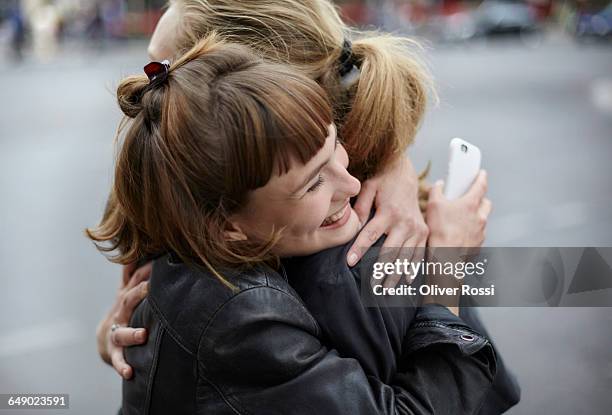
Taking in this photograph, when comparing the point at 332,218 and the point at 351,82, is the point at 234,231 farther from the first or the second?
the point at 351,82

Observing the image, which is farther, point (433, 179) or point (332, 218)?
point (433, 179)

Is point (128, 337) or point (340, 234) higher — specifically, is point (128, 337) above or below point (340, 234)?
below

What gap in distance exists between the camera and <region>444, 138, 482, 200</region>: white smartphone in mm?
1797

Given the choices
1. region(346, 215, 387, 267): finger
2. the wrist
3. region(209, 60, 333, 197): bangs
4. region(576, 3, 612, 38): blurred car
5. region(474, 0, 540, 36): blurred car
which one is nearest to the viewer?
region(209, 60, 333, 197): bangs

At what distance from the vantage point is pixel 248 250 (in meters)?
1.43

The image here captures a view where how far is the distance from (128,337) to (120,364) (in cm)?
8

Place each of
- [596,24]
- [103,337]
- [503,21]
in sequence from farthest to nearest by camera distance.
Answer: [503,21], [596,24], [103,337]

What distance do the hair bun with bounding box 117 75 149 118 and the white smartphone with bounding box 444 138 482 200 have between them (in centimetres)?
74

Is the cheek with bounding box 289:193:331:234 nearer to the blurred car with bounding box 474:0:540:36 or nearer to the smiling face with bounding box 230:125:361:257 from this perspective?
the smiling face with bounding box 230:125:361:257

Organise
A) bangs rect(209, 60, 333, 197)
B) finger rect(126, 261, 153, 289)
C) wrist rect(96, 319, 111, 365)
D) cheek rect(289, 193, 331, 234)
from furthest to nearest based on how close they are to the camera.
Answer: wrist rect(96, 319, 111, 365), finger rect(126, 261, 153, 289), cheek rect(289, 193, 331, 234), bangs rect(209, 60, 333, 197)

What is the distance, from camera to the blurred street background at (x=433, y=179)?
3.59 m

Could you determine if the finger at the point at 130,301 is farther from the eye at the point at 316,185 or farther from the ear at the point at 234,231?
the eye at the point at 316,185

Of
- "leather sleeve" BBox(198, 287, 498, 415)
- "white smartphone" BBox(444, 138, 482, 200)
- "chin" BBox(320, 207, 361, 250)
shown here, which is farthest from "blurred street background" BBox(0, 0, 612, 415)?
"leather sleeve" BBox(198, 287, 498, 415)

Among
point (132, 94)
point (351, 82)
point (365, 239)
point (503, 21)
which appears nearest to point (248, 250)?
point (365, 239)
